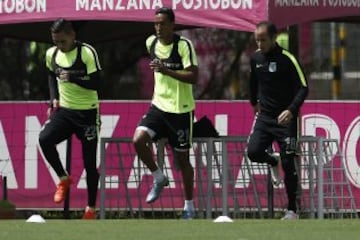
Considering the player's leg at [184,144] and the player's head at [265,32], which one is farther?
the player's leg at [184,144]

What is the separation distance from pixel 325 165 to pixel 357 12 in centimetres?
194

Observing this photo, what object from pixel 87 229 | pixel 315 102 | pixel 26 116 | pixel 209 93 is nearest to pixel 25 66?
pixel 209 93

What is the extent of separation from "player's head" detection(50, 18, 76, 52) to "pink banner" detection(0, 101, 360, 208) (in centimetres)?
295

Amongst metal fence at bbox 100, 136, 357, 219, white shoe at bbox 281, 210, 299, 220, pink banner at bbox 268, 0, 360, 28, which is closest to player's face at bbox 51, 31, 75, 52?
metal fence at bbox 100, 136, 357, 219

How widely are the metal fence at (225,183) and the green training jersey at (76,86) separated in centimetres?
71

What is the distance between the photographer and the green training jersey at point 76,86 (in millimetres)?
14633

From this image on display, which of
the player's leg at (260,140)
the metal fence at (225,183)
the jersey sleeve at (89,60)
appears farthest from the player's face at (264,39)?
the jersey sleeve at (89,60)

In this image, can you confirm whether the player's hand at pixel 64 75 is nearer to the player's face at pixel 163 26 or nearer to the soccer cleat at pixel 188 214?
the player's face at pixel 163 26

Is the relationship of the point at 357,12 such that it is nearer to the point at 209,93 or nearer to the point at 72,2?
the point at 72,2

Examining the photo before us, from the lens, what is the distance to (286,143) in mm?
14211

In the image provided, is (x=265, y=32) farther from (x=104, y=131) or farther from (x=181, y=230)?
(x=104, y=131)

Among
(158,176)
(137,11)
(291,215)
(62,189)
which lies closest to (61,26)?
(137,11)

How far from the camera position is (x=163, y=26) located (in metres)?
14.2

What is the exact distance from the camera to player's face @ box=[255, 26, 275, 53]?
13.8m
